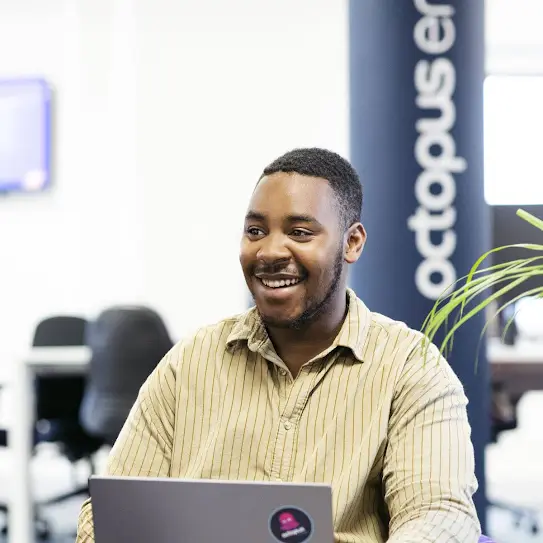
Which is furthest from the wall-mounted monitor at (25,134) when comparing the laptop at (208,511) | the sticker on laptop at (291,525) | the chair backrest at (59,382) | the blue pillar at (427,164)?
the sticker on laptop at (291,525)

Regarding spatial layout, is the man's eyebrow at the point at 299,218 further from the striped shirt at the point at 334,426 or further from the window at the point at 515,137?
the window at the point at 515,137

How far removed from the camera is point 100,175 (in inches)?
202

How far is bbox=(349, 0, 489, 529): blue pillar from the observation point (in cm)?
240

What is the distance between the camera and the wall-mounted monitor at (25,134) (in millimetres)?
5180

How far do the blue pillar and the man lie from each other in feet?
3.20

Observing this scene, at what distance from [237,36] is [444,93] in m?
2.94

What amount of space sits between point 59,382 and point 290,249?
3.02m

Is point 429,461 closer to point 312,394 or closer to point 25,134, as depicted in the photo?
point 312,394

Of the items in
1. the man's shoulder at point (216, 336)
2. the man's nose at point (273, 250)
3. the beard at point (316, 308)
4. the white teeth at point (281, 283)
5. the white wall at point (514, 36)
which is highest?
the white wall at point (514, 36)

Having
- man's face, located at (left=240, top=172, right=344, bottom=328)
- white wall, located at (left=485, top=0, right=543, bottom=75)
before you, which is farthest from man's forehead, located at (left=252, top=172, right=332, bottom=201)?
white wall, located at (left=485, top=0, right=543, bottom=75)

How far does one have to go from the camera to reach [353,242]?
1.44 meters

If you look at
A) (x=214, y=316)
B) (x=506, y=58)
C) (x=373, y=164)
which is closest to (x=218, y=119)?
(x=214, y=316)

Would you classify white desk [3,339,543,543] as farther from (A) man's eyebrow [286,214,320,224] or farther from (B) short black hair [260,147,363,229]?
(A) man's eyebrow [286,214,320,224]

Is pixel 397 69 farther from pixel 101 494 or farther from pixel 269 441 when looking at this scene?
pixel 101 494
